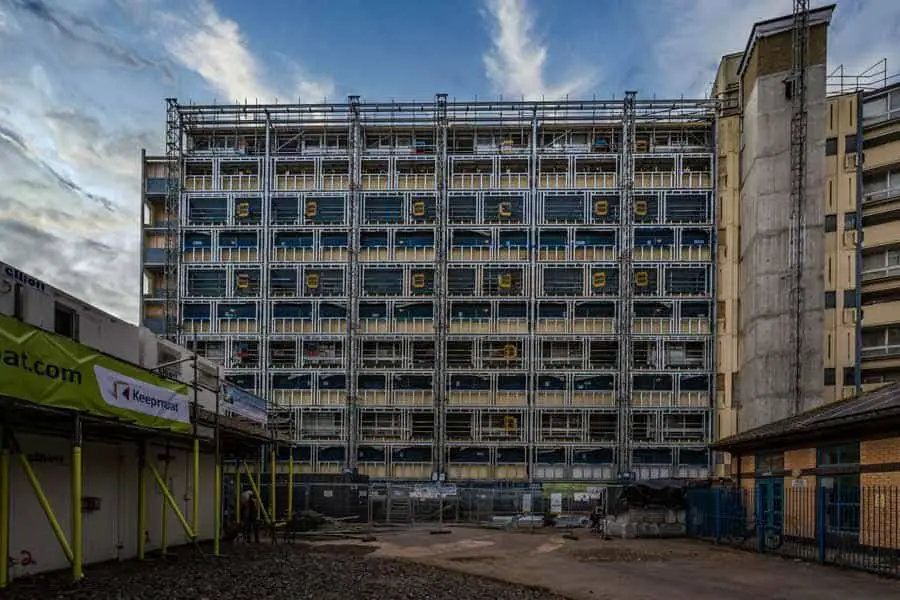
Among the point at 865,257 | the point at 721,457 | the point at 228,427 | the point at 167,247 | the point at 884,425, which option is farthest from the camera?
the point at 167,247

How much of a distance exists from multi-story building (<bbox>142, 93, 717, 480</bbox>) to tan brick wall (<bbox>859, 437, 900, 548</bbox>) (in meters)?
33.9

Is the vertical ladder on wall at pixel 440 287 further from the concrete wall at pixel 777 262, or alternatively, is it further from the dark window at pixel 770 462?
the dark window at pixel 770 462

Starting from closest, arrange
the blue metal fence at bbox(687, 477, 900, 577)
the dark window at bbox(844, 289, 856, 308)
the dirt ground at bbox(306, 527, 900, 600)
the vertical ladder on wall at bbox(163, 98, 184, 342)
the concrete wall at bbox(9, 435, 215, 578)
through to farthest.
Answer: the concrete wall at bbox(9, 435, 215, 578), the dirt ground at bbox(306, 527, 900, 600), the blue metal fence at bbox(687, 477, 900, 577), the dark window at bbox(844, 289, 856, 308), the vertical ladder on wall at bbox(163, 98, 184, 342)

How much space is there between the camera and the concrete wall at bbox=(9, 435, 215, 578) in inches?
605

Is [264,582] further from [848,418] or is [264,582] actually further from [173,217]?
[173,217]

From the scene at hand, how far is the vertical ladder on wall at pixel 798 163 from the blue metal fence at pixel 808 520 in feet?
70.8

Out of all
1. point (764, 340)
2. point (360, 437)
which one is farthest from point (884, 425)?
point (360, 437)

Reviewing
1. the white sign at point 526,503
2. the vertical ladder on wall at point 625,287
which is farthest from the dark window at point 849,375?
the white sign at point 526,503

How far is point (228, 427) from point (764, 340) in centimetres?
3947

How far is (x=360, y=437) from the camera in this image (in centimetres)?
5788

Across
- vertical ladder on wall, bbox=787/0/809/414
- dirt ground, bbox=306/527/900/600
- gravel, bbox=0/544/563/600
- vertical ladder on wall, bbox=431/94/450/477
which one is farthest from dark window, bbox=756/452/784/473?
vertical ladder on wall, bbox=431/94/450/477

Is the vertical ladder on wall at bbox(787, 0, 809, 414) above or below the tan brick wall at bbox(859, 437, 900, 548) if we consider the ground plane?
above

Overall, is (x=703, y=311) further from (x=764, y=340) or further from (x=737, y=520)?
(x=737, y=520)

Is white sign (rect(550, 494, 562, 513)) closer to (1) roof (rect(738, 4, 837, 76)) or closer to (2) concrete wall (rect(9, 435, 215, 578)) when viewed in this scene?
(2) concrete wall (rect(9, 435, 215, 578))
